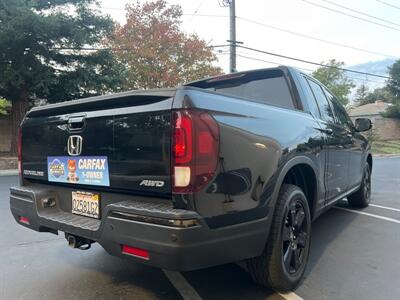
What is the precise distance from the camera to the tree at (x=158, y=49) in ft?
86.6

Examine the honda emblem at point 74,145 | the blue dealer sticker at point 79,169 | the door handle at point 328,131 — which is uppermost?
the door handle at point 328,131

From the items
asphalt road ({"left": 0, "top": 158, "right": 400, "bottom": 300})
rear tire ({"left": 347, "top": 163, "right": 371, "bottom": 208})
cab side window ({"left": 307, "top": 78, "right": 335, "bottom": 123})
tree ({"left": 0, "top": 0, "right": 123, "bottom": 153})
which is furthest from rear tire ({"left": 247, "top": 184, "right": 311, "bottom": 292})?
tree ({"left": 0, "top": 0, "right": 123, "bottom": 153})

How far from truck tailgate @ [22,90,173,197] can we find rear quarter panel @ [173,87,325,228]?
0.26 m

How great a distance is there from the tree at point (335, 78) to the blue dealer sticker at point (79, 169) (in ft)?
136

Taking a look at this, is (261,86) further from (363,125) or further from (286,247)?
(363,125)

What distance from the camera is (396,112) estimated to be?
36.8 meters

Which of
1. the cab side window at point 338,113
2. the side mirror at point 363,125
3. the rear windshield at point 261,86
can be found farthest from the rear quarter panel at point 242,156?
the side mirror at point 363,125

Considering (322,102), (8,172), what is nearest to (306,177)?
(322,102)

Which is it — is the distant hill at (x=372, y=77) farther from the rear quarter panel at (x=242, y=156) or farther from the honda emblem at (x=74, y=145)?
the honda emblem at (x=74, y=145)

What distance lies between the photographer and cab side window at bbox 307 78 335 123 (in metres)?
4.53

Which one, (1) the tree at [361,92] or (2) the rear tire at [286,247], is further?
(1) the tree at [361,92]

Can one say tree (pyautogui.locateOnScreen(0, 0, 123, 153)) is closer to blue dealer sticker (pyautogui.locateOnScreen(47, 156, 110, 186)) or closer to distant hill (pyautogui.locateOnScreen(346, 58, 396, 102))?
blue dealer sticker (pyautogui.locateOnScreen(47, 156, 110, 186))

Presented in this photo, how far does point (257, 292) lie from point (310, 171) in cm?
128

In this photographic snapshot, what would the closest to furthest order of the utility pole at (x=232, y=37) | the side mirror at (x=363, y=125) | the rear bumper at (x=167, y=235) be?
the rear bumper at (x=167, y=235) < the side mirror at (x=363, y=125) < the utility pole at (x=232, y=37)
